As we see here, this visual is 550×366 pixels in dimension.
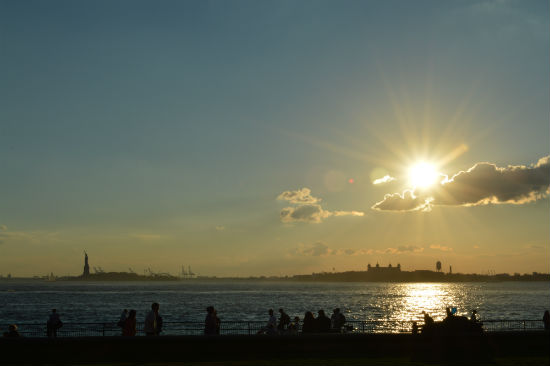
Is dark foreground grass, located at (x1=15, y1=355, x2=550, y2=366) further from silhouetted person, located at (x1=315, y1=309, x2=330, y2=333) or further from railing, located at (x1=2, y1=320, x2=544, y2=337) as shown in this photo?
railing, located at (x1=2, y1=320, x2=544, y2=337)

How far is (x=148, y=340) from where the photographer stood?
18.6 m

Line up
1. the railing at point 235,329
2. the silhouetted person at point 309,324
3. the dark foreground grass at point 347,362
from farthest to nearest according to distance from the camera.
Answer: the railing at point 235,329, the silhouetted person at point 309,324, the dark foreground grass at point 347,362

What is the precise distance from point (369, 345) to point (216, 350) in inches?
192

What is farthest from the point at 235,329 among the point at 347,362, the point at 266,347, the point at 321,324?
the point at 347,362

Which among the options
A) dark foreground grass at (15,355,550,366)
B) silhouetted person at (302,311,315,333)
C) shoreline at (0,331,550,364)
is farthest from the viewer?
silhouetted person at (302,311,315,333)

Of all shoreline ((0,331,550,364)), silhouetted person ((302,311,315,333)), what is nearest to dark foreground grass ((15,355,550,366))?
shoreline ((0,331,550,364))

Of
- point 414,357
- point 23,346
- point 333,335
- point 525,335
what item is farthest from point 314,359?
point 23,346

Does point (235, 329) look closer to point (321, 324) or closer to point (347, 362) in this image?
point (321, 324)

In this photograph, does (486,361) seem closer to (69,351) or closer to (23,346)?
(69,351)

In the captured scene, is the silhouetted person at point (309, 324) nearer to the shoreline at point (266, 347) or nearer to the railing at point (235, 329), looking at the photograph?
the railing at point (235, 329)

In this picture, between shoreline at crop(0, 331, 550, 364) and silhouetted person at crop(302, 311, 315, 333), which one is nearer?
shoreline at crop(0, 331, 550, 364)

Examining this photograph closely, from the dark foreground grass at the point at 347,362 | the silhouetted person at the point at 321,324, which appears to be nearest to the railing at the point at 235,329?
the silhouetted person at the point at 321,324

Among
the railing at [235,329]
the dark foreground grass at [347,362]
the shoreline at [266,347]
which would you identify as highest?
the shoreline at [266,347]

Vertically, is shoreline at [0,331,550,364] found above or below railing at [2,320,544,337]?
above
